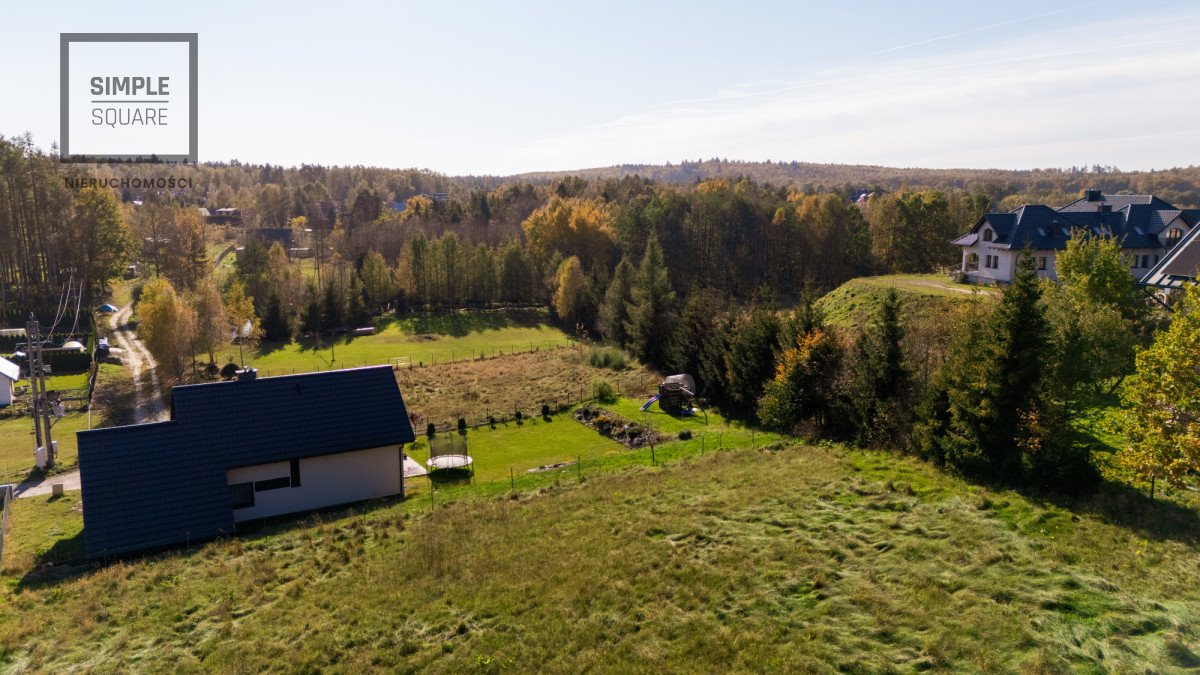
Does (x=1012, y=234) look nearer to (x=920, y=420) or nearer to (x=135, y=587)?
(x=920, y=420)

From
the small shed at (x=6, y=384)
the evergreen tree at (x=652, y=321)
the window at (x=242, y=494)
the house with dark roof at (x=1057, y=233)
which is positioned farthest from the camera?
the evergreen tree at (x=652, y=321)

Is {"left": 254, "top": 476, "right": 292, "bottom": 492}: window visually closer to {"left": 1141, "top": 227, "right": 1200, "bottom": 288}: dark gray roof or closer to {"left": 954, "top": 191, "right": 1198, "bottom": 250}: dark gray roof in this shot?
{"left": 1141, "top": 227, "right": 1200, "bottom": 288}: dark gray roof

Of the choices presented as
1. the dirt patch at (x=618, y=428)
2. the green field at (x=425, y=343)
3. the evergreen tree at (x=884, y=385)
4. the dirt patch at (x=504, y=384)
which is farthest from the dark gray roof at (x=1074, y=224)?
the green field at (x=425, y=343)

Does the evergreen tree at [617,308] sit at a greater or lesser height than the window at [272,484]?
greater

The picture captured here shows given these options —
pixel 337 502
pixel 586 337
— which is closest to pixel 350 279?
pixel 586 337

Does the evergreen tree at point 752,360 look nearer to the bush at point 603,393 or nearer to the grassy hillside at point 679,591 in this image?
the bush at point 603,393

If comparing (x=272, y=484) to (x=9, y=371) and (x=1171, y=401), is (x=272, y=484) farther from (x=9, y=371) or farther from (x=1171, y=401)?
(x=9, y=371)

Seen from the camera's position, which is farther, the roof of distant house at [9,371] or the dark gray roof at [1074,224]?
the roof of distant house at [9,371]
